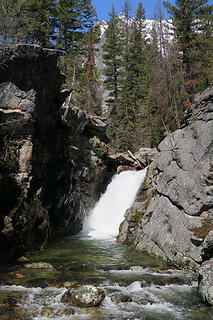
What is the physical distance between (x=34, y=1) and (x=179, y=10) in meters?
15.9

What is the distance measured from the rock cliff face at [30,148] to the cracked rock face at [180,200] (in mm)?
5562

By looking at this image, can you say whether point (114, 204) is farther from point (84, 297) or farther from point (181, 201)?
point (84, 297)

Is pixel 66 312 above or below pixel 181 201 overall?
below

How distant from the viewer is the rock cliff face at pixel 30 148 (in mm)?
11625

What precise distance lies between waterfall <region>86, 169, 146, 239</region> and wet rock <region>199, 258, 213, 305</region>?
483 inches

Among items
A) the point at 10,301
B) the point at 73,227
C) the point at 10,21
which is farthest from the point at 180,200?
the point at 10,21

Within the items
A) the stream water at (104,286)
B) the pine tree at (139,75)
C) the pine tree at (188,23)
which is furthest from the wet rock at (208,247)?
the pine tree at (139,75)

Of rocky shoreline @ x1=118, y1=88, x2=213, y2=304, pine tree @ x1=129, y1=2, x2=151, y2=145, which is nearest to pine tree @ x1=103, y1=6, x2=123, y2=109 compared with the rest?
pine tree @ x1=129, y1=2, x2=151, y2=145

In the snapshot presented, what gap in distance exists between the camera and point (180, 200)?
45.5ft

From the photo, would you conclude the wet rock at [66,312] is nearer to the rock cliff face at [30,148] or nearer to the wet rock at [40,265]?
the wet rock at [40,265]

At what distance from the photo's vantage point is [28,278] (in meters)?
9.23

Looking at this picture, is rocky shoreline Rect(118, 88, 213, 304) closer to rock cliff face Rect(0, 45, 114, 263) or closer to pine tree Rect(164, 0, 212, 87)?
rock cliff face Rect(0, 45, 114, 263)

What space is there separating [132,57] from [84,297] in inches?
1688

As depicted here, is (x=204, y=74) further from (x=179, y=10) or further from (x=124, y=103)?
(x=124, y=103)
